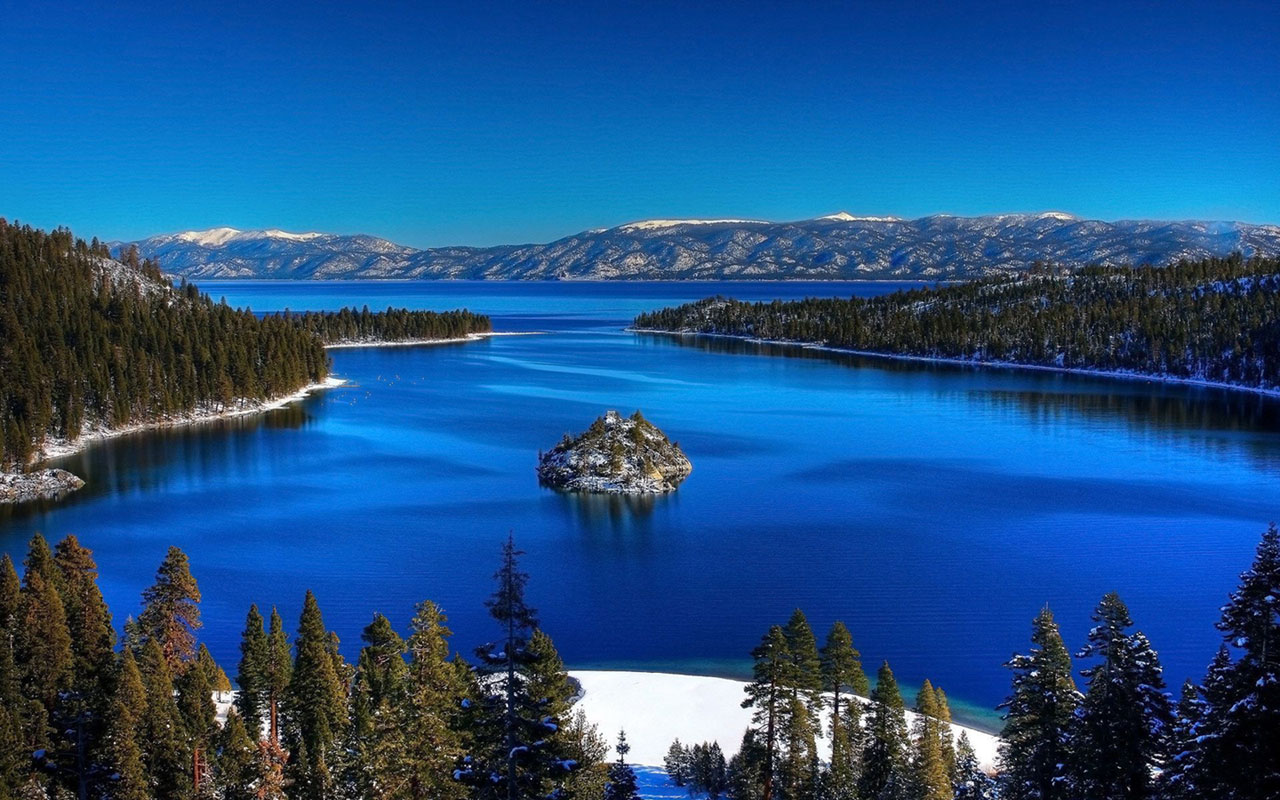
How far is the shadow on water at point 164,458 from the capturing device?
7888cm

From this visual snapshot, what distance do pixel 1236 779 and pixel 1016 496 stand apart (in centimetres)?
6108

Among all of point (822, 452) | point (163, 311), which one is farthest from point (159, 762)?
point (163, 311)

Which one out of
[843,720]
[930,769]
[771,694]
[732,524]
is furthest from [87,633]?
[732,524]

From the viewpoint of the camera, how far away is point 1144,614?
47.2 meters

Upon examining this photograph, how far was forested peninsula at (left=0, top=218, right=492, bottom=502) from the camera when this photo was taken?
101688 mm

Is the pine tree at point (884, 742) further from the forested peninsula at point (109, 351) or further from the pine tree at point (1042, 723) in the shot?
the forested peninsula at point (109, 351)

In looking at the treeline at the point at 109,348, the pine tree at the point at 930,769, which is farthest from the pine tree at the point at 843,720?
the treeline at the point at 109,348

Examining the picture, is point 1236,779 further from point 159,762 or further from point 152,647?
point 152,647

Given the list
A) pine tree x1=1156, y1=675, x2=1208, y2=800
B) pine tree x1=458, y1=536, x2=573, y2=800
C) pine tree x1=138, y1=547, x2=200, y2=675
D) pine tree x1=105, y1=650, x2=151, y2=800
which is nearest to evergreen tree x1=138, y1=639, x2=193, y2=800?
pine tree x1=105, y1=650, x2=151, y2=800

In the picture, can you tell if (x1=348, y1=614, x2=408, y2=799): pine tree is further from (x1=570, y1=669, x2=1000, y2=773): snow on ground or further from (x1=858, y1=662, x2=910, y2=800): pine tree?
(x1=858, y1=662, x2=910, y2=800): pine tree

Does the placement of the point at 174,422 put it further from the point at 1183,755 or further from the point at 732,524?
the point at 1183,755

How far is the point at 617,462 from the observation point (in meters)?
77.3

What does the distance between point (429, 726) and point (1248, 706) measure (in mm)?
18301

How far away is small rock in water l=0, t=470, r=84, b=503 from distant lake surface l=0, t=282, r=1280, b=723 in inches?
87.2
